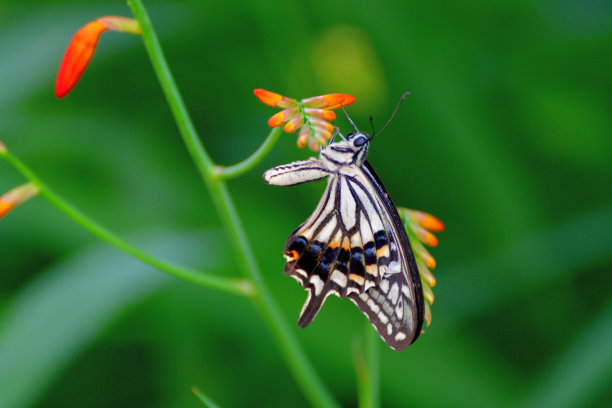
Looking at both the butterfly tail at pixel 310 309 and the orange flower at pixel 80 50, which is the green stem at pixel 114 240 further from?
the butterfly tail at pixel 310 309

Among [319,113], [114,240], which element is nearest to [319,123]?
[319,113]

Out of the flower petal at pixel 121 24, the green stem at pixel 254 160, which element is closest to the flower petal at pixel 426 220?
the green stem at pixel 254 160

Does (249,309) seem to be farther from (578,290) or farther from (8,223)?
(578,290)

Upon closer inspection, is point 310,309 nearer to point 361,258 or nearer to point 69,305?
point 361,258

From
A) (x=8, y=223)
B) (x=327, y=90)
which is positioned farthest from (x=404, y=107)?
(x=8, y=223)

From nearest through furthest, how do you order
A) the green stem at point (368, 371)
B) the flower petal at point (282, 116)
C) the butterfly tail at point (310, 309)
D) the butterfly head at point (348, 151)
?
1. the flower petal at point (282, 116)
2. the butterfly tail at point (310, 309)
3. the butterfly head at point (348, 151)
4. the green stem at point (368, 371)

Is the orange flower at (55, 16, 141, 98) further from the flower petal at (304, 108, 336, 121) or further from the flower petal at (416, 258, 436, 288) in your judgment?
the flower petal at (416, 258, 436, 288)

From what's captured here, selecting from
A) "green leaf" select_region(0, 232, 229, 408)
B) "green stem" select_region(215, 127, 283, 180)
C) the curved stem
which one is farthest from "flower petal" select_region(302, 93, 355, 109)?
"green leaf" select_region(0, 232, 229, 408)
